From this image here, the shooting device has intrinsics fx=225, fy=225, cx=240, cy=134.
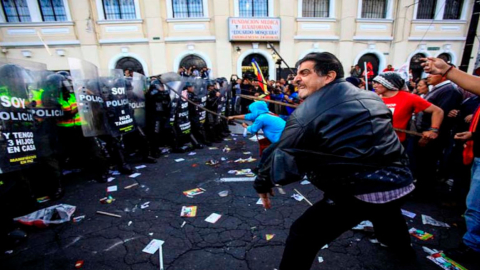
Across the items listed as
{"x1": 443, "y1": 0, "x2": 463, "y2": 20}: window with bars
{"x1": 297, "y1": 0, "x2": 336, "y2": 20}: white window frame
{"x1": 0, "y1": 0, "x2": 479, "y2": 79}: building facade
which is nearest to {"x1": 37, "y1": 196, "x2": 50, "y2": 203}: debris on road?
{"x1": 0, "y1": 0, "x2": 479, "y2": 79}: building facade

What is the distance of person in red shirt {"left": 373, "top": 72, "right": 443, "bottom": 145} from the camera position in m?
2.84

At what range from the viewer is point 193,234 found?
8.61 ft

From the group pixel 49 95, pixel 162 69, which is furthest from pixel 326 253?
pixel 162 69

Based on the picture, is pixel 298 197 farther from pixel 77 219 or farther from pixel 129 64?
pixel 129 64

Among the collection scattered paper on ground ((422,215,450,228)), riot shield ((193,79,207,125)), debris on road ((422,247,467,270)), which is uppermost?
riot shield ((193,79,207,125))

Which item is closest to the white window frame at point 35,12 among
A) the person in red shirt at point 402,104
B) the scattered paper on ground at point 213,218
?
the scattered paper on ground at point 213,218

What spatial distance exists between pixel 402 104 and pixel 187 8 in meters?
14.2

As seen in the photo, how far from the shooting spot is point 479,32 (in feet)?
51.0

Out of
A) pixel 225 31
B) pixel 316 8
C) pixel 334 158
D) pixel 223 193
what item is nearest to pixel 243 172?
pixel 223 193

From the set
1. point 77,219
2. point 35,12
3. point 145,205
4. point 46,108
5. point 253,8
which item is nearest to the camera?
point 77,219

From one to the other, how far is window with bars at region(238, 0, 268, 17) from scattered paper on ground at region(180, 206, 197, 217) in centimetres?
1378

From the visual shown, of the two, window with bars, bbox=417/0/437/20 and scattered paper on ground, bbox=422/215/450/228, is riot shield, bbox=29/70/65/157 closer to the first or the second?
scattered paper on ground, bbox=422/215/450/228

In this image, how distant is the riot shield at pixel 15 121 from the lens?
2795mm

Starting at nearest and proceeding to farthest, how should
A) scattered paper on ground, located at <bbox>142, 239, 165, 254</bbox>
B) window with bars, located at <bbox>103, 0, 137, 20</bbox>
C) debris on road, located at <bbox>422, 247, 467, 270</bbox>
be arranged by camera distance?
debris on road, located at <bbox>422, 247, 467, 270</bbox>
scattered paper on ground, located at <bbox>142, 239, 165, 254</bbox>
window with bars, located at <bbox>103, 0, 137, 20</bbox>
